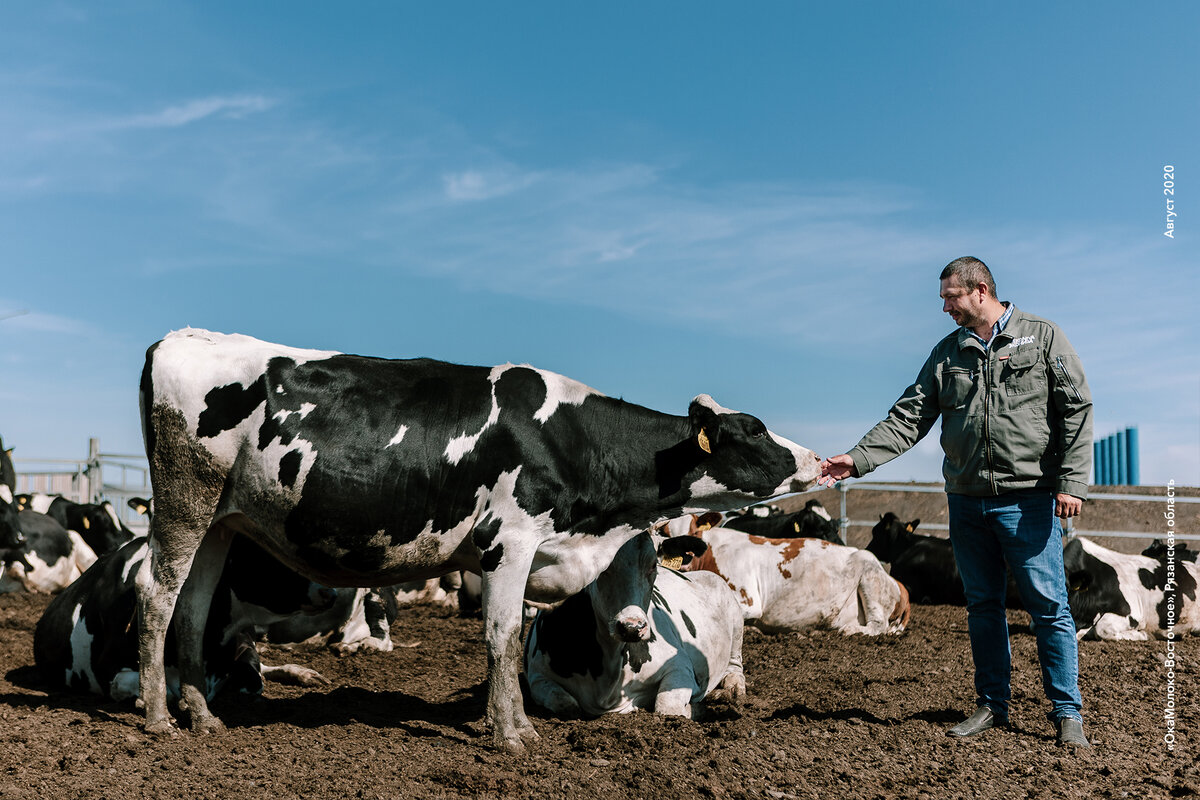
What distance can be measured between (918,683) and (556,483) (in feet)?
11.1

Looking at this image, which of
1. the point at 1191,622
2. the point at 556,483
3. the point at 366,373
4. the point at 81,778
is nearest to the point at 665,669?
the point at 556,483

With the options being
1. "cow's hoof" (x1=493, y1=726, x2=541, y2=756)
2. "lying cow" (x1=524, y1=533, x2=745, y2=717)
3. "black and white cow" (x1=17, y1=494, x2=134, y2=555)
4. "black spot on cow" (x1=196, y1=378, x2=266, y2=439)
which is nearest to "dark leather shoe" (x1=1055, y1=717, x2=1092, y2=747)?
"lying cow" (x1=524, y1=533, x2=745, y2=717)

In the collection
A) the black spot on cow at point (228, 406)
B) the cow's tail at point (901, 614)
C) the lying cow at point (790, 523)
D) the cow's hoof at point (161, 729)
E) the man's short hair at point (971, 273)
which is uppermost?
the man's short hair at point (971, 273)

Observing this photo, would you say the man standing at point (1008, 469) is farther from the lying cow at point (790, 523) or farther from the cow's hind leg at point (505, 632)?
the lying cow at point (790, 523)

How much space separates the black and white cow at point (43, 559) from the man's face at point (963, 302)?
1166cm

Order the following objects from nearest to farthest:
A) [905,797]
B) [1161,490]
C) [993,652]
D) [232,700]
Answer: [905,797] < [993,652] < [232,700] < [1161,490]

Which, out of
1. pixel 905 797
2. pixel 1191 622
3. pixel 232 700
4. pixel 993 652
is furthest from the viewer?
pixel 1191 622

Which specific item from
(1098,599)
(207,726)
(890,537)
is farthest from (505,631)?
(890,537)

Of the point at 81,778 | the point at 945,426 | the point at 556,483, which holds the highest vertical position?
the point at 945,426

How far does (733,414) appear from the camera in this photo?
242 inches

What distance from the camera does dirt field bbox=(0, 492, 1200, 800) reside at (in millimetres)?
4762

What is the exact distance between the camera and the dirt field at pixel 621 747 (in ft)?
15.6

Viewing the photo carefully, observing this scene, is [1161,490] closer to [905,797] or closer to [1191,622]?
[1191,622]

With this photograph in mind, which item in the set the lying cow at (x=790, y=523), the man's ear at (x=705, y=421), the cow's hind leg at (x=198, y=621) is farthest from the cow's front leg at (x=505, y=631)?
the lying cow at (x=790, y=523)
